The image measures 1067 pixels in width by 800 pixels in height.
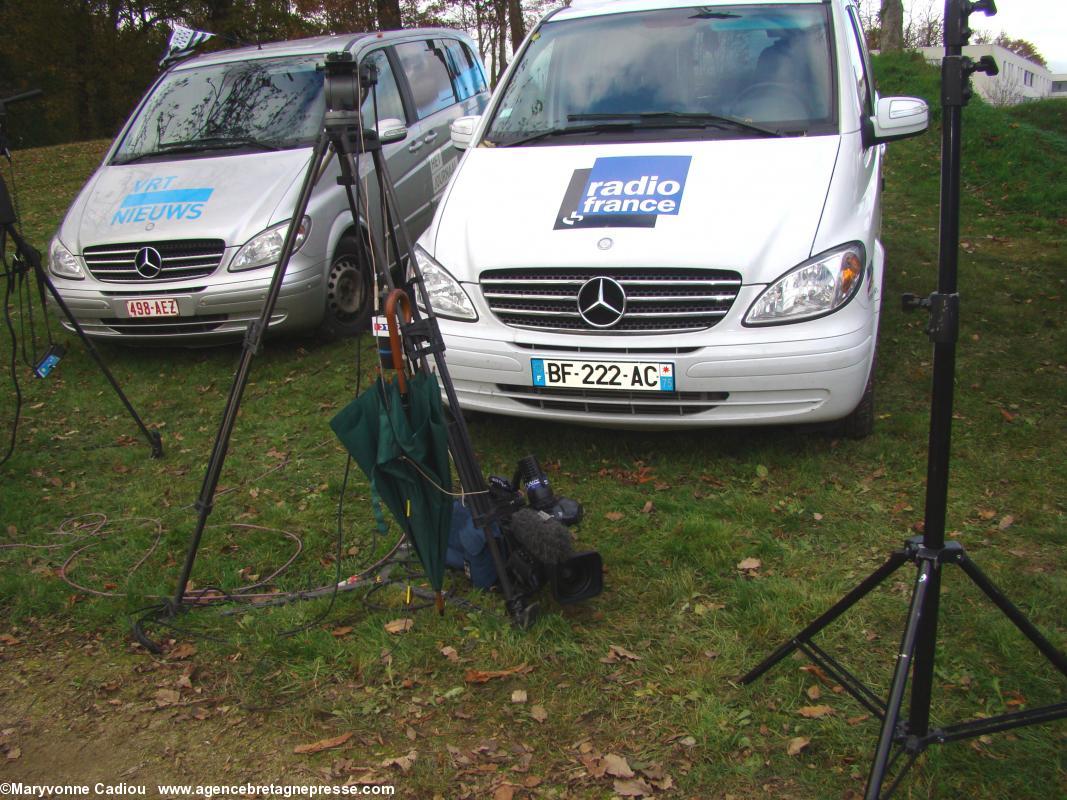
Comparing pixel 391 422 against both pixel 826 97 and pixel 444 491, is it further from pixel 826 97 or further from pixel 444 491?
pixel 826 97

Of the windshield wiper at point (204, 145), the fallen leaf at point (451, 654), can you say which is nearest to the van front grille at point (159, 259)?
the windshield wiper at point (204, 145)

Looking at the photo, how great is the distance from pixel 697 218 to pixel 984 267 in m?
4.52

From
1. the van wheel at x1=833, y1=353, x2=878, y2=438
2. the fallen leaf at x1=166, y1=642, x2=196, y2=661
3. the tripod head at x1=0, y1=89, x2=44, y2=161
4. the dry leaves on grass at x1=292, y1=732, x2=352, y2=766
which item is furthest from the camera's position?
the van wheel at x1=833, y1=353, x2=878, y2=438

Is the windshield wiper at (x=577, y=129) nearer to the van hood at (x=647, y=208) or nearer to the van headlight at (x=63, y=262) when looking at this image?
the van hood at (x=647, y=208)

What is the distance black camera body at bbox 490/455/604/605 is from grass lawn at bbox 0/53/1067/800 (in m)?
0.13

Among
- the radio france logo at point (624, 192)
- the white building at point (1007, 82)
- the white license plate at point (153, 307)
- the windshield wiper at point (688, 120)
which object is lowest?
the white building at point (1007, 82)

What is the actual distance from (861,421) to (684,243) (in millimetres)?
1311

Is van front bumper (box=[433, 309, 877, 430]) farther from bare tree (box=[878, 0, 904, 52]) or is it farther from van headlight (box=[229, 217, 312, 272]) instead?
bare tree (box=[878, 0, 904, 52])

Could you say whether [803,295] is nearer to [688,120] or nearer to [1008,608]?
[688,120]

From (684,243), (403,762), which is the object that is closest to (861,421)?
(684,243)

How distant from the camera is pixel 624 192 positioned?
172 inches

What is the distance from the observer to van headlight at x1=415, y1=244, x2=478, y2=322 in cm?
444

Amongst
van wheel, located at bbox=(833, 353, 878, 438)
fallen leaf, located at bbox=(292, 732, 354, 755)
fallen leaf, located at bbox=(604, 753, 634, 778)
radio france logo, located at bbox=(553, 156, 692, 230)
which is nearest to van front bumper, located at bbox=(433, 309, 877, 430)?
van wheel, located at bbox=(833, 353, 878, 438)

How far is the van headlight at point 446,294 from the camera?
14.6 feet
